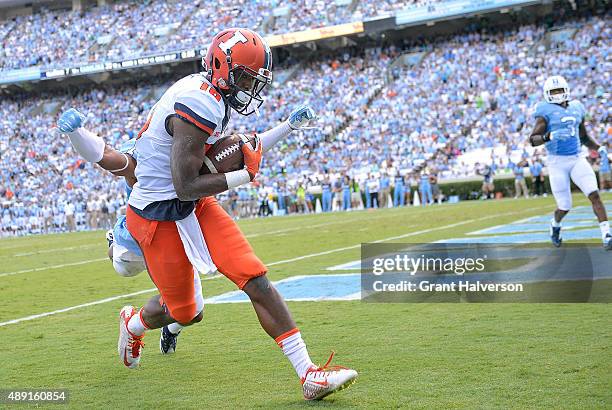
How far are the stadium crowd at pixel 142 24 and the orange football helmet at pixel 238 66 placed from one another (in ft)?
103

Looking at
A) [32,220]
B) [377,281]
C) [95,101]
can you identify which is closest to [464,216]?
[377,281]

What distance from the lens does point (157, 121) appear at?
414 cm

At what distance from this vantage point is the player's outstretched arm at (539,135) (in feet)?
30.2

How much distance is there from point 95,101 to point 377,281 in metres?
37.9

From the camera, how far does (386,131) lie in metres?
31.8

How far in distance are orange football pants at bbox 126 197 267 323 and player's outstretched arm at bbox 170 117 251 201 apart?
9.8 inches

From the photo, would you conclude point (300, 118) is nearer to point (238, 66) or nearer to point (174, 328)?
point (238, 66)

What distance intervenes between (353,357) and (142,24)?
4029cm

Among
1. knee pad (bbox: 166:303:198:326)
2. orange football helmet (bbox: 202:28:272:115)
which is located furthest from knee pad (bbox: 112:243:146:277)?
orange football helmet (bbox: 202:28:272:115)

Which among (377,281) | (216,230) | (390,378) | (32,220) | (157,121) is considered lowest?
(32,220)

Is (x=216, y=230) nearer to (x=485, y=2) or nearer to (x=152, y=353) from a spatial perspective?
(x=152, y=353)

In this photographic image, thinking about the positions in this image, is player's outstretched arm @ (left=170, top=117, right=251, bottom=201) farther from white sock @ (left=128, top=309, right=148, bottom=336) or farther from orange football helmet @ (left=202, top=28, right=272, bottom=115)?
white sock @ (left=128, top=309, right=148, bottom=336)

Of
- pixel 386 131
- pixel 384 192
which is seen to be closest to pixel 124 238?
pixel 384 192

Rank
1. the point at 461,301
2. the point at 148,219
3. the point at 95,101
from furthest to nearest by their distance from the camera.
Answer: the point at 95,101 → the point at 461,301 → the point at 148,219
